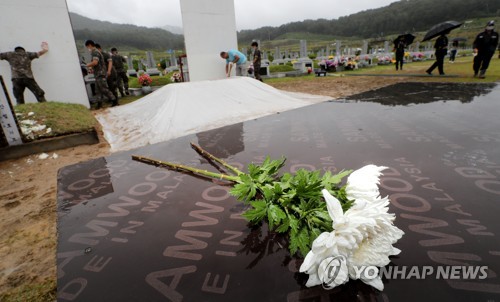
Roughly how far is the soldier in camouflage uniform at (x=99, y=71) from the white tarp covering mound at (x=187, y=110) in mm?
1311

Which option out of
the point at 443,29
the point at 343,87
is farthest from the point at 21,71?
the point at 443,29

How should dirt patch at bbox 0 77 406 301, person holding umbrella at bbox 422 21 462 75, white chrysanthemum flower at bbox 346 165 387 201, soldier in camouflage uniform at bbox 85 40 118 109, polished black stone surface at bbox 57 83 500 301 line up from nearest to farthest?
white chrysanthemum flower at bbox 346 165 387 201 → polished black stone surface at bbox 57 83 500 301 → dirt patch at bbox 0 77 406 301 → soldier in camouflage uniform at bbox 85 40 118 109 → person holding umbrella at bbox 422 21 462 75

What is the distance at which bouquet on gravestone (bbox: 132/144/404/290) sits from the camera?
0.72m

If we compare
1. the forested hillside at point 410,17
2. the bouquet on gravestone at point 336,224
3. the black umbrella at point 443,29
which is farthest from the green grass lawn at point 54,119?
the forested hillside at point 410,17

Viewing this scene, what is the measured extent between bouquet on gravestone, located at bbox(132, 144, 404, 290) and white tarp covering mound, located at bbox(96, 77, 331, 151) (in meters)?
3.19

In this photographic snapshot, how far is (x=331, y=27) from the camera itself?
141500 mm

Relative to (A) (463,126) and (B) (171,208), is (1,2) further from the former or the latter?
(A) (463,126)

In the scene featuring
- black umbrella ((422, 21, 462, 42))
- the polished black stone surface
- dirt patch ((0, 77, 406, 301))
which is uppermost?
black umbrella ((422, 21, 462, 42))

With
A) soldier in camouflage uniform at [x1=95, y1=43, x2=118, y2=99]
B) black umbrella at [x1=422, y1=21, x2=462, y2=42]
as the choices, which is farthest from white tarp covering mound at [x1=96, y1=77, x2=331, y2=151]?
black umbrella at [x1=422, y1=21, x2=462, y2=42]

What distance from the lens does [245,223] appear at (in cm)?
137

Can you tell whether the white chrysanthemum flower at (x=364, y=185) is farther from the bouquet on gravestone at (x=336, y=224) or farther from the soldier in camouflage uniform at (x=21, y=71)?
the soldier in camouflage uniform at (x=21, y=71)

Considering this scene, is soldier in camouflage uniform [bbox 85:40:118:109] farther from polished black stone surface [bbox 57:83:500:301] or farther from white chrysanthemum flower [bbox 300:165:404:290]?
white chrysanthemum flower [bbox 300:165:404:290]

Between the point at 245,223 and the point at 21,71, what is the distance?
7.45 meters

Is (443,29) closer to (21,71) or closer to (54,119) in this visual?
(54,119)
